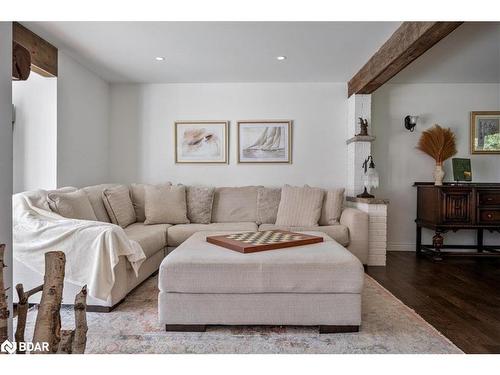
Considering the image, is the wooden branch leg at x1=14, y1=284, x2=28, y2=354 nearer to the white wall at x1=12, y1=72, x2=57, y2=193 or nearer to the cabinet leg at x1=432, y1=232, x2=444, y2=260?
the white wall at x1=12, y1=72, x2=57, y2=193

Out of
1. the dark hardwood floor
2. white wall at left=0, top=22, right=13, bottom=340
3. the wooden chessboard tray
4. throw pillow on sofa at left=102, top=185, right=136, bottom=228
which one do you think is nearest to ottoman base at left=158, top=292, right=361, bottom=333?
the wooden chessboard tray

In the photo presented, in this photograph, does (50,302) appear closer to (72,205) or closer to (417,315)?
(72,205)

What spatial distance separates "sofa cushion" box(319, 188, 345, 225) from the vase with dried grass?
4.24 ft

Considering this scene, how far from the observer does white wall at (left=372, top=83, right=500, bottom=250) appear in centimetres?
Answer: 447

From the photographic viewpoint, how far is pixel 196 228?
11.8 feet

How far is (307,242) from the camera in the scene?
2465 mm

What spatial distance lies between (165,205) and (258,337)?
220cm

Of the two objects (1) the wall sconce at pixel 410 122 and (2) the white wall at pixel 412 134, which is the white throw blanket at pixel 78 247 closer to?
(2) the white wall at pixel 412 134

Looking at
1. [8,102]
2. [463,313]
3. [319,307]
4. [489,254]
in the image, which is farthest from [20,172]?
[489,254]

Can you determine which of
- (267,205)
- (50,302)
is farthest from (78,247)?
(267,205)

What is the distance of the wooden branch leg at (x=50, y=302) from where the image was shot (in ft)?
3.18

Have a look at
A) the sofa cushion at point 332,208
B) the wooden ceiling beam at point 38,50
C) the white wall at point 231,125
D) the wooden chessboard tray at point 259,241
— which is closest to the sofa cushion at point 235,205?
the white wall at point 231,125

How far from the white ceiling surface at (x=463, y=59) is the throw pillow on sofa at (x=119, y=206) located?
3463mm

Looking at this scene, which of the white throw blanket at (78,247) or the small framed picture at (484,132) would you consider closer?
the white throw blanket at (78,247)
